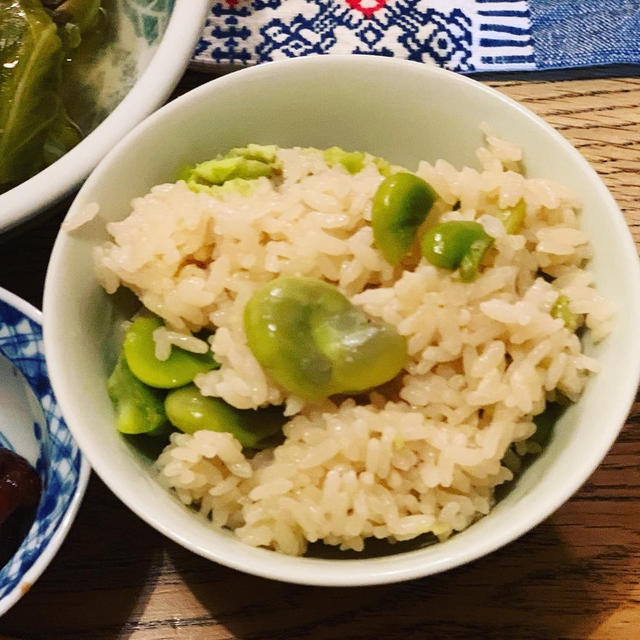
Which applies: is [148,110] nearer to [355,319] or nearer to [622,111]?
[355,319]

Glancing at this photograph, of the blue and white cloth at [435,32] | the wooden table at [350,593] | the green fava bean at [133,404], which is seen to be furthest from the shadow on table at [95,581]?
the blue and white cloth at [435,32]

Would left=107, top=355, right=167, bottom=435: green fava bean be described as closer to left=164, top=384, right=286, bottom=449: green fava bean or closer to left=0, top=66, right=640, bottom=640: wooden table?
left=164, top=384, right=286, bottom=449: green fava bean

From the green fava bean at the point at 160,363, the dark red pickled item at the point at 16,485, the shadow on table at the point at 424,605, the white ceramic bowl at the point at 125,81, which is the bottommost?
the shadow on table at the point at 424,605

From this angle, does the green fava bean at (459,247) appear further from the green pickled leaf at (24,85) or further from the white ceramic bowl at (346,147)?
the green pickled leaf at (24,85)

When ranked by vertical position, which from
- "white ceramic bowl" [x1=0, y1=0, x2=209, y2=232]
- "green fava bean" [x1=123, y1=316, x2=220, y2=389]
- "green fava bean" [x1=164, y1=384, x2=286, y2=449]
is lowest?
"green fava bean" [x1=164, y1=384, x2=286, y2=449]

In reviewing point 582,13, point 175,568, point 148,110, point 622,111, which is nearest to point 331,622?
point 175,568

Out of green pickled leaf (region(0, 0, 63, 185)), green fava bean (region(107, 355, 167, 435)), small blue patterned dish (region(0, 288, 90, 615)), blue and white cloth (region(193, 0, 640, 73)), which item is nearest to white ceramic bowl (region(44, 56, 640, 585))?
green fava bean (region(107, 355, 167, 435))
